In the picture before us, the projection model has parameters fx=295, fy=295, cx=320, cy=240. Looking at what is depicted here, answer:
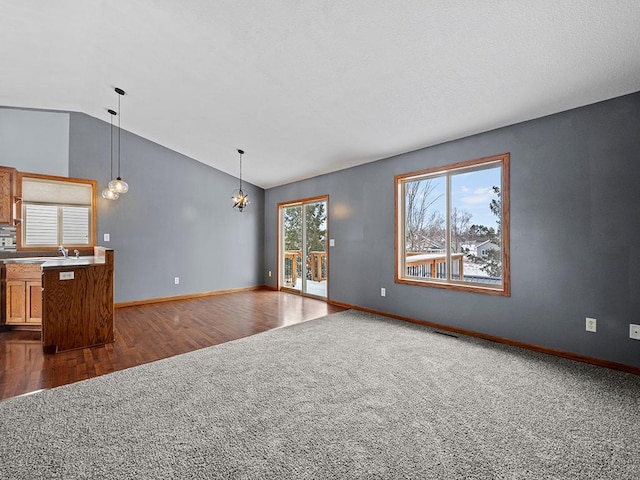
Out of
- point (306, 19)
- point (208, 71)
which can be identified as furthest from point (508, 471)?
point (208, 71)

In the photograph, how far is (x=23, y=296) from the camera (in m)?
3.96

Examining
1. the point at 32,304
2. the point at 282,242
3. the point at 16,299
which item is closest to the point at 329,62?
the point at 282,242

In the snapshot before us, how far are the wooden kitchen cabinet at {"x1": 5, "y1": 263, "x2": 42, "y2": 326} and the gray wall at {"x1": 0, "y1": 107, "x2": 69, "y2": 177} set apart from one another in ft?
5.72

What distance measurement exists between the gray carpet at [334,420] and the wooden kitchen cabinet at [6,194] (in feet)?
10.3

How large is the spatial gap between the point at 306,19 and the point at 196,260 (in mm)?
5127

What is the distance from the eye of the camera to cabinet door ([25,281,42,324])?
156 inches

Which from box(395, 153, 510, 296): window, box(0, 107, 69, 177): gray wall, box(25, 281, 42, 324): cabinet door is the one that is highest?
box(0, 107, 69, 177): gray wall

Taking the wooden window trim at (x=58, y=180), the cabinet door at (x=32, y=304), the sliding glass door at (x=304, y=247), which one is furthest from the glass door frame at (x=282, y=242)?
the cabinet door at (x=32, y=304)

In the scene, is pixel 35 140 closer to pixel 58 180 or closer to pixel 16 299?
pixel 58 180

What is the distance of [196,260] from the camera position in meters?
6.28

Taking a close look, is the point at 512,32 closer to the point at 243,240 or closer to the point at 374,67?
the point at 374,67

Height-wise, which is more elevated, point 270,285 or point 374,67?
point 374,67

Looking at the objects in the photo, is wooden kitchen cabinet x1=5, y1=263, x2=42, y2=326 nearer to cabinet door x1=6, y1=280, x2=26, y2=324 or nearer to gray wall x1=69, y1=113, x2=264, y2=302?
cabinet door x1=6, y1=280, x2=26, y2=324

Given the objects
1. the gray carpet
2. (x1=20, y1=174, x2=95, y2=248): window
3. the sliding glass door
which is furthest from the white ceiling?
the gray carpet
